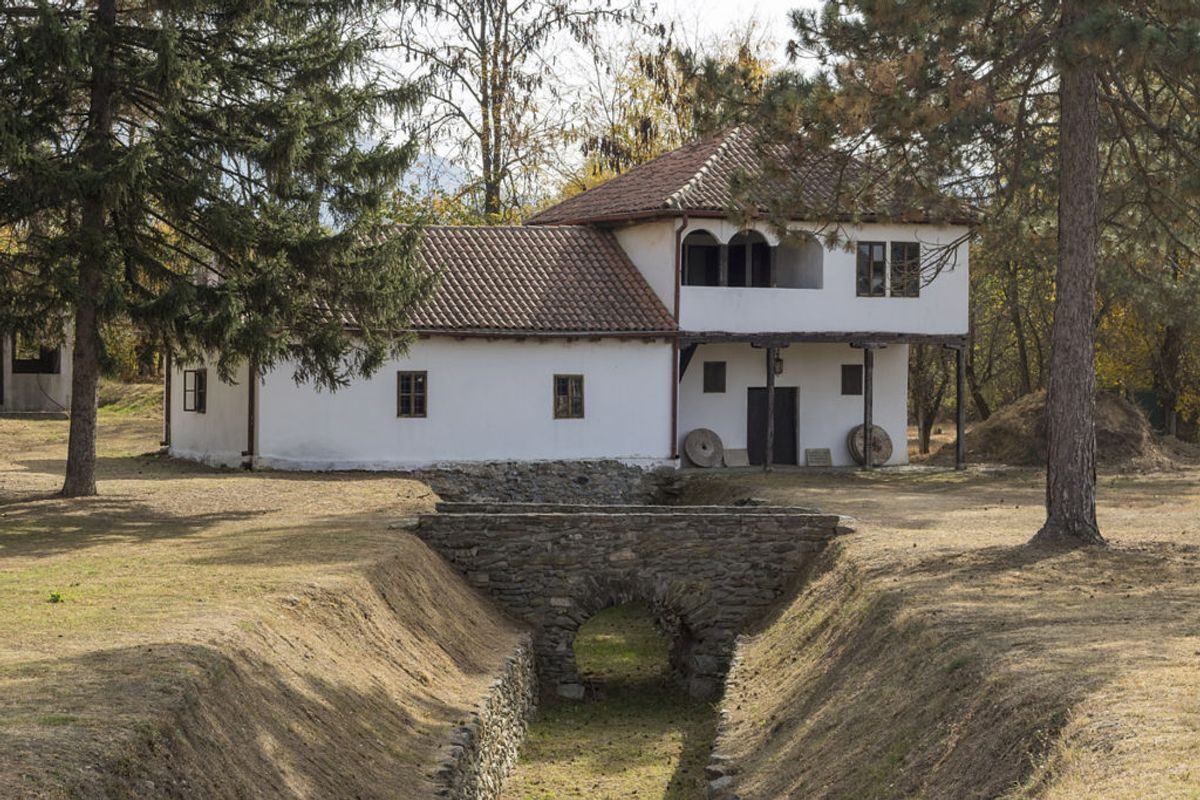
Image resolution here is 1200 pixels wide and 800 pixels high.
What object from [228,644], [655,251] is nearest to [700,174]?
[655,251]

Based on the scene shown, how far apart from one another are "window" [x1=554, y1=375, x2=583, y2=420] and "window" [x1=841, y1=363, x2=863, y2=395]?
Answer: 253 inches

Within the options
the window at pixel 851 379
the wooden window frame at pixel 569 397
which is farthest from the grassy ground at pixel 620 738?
the window at pixel 851 379

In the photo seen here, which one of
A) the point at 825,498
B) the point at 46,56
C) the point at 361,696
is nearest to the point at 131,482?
the point at 46,56

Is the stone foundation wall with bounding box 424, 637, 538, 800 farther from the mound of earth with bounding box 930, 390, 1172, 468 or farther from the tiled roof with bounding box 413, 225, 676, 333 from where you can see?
the mound of earth with bounding box 930, 390, 1172, 468

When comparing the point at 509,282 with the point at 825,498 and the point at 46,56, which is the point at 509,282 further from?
the point at 46,56

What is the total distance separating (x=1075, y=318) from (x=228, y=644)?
10.4 metres

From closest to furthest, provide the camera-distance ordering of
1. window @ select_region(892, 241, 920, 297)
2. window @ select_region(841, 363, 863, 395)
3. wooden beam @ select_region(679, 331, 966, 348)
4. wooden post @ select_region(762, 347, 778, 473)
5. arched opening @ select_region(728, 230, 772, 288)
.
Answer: wooden post @ select_region(762, 347, 778, 473) < wooden beam @ select_region(679, 331, 966, 348) < window @ select_region(892, 241, 920, 297) < arched opening @ select_region(728, 230, 772, 288) < window @ select_region(841, 363, 863, 395)

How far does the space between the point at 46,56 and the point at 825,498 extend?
14.1 meters

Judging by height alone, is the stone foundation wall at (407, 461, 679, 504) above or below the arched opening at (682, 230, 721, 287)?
below

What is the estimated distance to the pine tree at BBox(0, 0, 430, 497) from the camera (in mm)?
20062

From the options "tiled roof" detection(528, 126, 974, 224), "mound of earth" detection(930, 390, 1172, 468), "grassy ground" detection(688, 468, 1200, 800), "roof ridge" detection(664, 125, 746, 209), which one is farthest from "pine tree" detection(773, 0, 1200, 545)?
"mound of earth" detection(930, 390, 1172, 468)

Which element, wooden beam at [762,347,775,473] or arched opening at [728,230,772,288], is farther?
arched opening at [728,230,772,288]

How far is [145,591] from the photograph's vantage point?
46.1ft

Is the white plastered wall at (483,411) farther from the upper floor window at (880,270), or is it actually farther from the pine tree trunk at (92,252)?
the pine tree trunk at (92,252)
